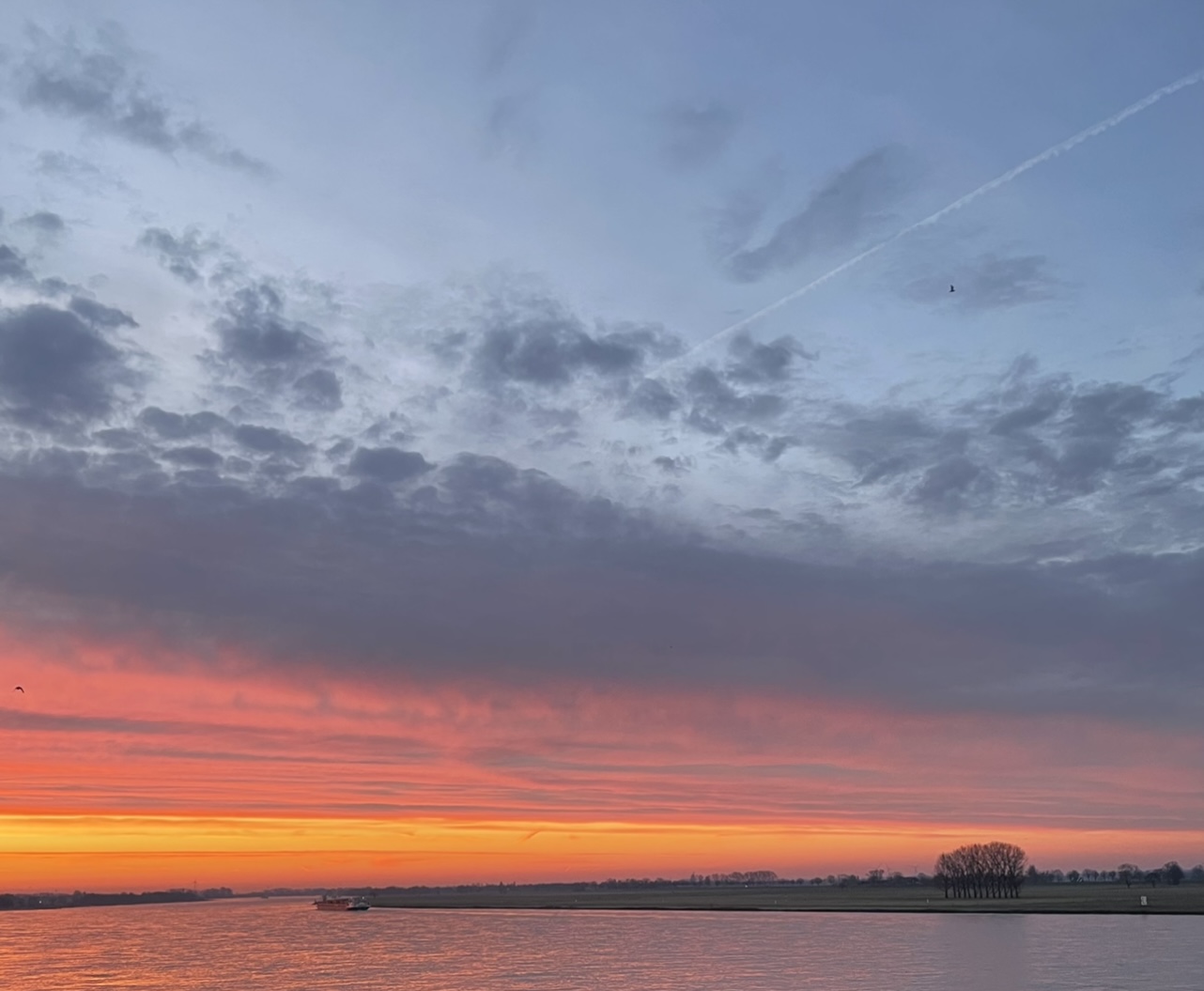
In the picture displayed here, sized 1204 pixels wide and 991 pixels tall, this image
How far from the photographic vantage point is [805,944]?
4092 inches

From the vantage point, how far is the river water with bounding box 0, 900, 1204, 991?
69.1 meters

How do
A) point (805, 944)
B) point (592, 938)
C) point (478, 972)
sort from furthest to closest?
point (592, 938) < point (805, 944) < point (478, 972)

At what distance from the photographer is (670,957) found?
3639 inches

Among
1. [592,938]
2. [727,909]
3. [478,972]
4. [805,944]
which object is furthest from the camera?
[727,909]

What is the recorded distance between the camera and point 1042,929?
11062 centimetres

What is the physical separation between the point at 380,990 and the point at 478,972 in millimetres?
12470

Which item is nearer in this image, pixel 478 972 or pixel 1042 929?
pixel 478 972

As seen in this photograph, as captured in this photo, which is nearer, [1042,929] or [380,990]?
Answer: [380,990]

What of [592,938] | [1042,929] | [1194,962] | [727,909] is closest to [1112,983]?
[1194,962]

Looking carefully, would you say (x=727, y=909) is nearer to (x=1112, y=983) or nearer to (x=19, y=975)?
(x=19, y=975)

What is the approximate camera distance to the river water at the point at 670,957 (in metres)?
69.1

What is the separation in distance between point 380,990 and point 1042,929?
7025 cm

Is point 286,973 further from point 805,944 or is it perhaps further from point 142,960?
point 805,944

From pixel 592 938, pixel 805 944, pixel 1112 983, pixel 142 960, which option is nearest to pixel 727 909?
pixel 592 938
